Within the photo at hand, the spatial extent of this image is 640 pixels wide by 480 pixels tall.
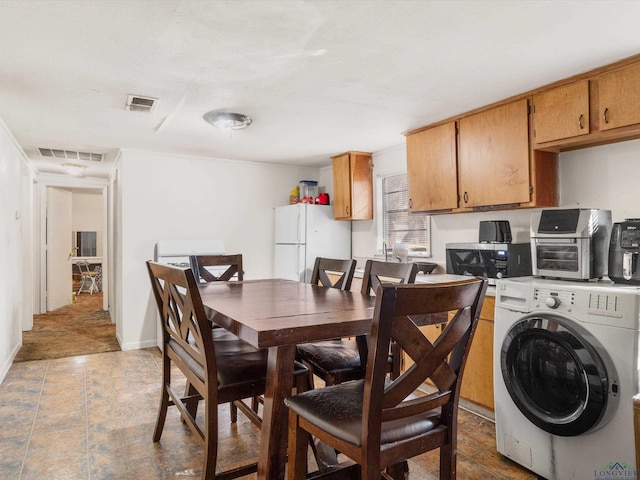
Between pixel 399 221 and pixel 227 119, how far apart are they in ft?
7.15

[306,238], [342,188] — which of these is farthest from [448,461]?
[342,188]

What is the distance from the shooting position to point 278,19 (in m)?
1.87

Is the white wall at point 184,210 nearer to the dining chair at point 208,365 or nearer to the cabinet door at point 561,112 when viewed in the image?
the dining chair at point 208,365

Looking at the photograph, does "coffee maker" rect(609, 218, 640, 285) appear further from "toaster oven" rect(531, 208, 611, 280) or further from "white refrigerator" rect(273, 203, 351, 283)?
"white refrigerator" rect(273, 203, 351, 283)

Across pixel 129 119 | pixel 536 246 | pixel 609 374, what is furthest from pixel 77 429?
pixel 536 246

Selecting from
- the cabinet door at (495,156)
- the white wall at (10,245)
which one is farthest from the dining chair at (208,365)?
the white wall at (10,245)

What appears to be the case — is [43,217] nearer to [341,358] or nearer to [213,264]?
[213,264]

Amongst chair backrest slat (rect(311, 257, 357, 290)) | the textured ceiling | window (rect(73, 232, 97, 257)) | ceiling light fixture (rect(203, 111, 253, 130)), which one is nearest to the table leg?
chair backrest slat (rect(311, 257, 357, 290))

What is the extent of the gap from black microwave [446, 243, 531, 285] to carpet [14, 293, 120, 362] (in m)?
3.80

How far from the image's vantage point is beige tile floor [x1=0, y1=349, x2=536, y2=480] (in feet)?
6.91

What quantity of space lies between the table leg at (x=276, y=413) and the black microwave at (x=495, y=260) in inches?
75.1

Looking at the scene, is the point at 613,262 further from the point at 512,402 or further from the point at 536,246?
the point at 512,402

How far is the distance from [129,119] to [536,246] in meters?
3.24

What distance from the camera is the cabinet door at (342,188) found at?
4.72m
